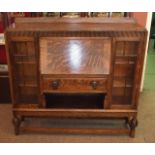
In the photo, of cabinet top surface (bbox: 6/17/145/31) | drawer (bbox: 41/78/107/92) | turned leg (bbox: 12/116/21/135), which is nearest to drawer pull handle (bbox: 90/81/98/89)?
drawer (bbox: 41/78/107/92)

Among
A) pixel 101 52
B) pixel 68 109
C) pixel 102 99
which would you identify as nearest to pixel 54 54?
pixel 101 52

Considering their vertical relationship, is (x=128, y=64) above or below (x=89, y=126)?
above

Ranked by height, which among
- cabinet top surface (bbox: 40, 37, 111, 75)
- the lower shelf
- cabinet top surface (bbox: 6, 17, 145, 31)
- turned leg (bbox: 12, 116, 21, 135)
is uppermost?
cabinet top surface (bbox: 6, 17, 145, 31)

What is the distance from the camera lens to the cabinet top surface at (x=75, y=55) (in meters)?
1.53

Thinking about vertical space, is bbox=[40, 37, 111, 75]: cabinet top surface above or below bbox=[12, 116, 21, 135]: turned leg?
above

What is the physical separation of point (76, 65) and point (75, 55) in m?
0.08

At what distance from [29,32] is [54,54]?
23 cm

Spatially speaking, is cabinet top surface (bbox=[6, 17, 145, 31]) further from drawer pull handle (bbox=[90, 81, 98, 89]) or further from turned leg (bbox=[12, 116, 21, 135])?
turned leg (bbox=[12, 116, 21, 135])

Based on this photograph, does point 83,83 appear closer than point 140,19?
Yes

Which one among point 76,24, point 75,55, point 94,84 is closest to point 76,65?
point 75,55

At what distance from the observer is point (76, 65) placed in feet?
5.24

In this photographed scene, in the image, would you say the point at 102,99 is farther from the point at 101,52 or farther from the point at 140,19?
the point at 140,19

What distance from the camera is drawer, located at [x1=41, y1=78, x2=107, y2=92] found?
1652mm
